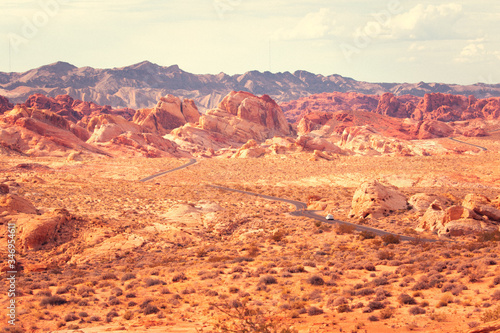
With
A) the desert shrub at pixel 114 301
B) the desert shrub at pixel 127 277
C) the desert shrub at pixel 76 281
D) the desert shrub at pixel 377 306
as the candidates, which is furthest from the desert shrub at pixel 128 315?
the desert shrub at pixel 377 306

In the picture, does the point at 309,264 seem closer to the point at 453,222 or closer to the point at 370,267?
the point at 370,267

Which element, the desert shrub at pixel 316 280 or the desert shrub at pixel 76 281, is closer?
the desert shrub at pixel 316 280

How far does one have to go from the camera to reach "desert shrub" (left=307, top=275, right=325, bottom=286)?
20727 millimetres

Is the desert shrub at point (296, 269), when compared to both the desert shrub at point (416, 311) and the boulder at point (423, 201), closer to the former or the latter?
the desert shrub at point (416, 311)

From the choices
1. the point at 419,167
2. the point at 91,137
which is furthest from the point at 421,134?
the point at 91,137

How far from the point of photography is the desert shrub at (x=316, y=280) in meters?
20.7

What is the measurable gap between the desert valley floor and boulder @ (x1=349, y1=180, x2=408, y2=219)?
3.27 feet

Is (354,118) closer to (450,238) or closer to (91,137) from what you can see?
(91,137)

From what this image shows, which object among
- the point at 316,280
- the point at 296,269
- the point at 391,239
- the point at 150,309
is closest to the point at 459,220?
the point at 391,239

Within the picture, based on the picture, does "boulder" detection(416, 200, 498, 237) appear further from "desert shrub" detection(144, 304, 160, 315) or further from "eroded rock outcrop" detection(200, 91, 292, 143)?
"eroded rock outcrop" detection(200, 91, 292, 143)

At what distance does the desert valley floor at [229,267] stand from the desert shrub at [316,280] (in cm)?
5

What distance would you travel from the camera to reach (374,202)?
37406 millimetres

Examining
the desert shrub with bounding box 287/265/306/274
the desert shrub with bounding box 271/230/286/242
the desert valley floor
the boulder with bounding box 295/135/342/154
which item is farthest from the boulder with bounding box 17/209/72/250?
the boulder with bounding box 295/135/342/154

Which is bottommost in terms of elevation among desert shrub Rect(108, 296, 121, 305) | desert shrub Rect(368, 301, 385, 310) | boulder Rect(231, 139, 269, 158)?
boulder Rect(231, 139, 269, 158)
